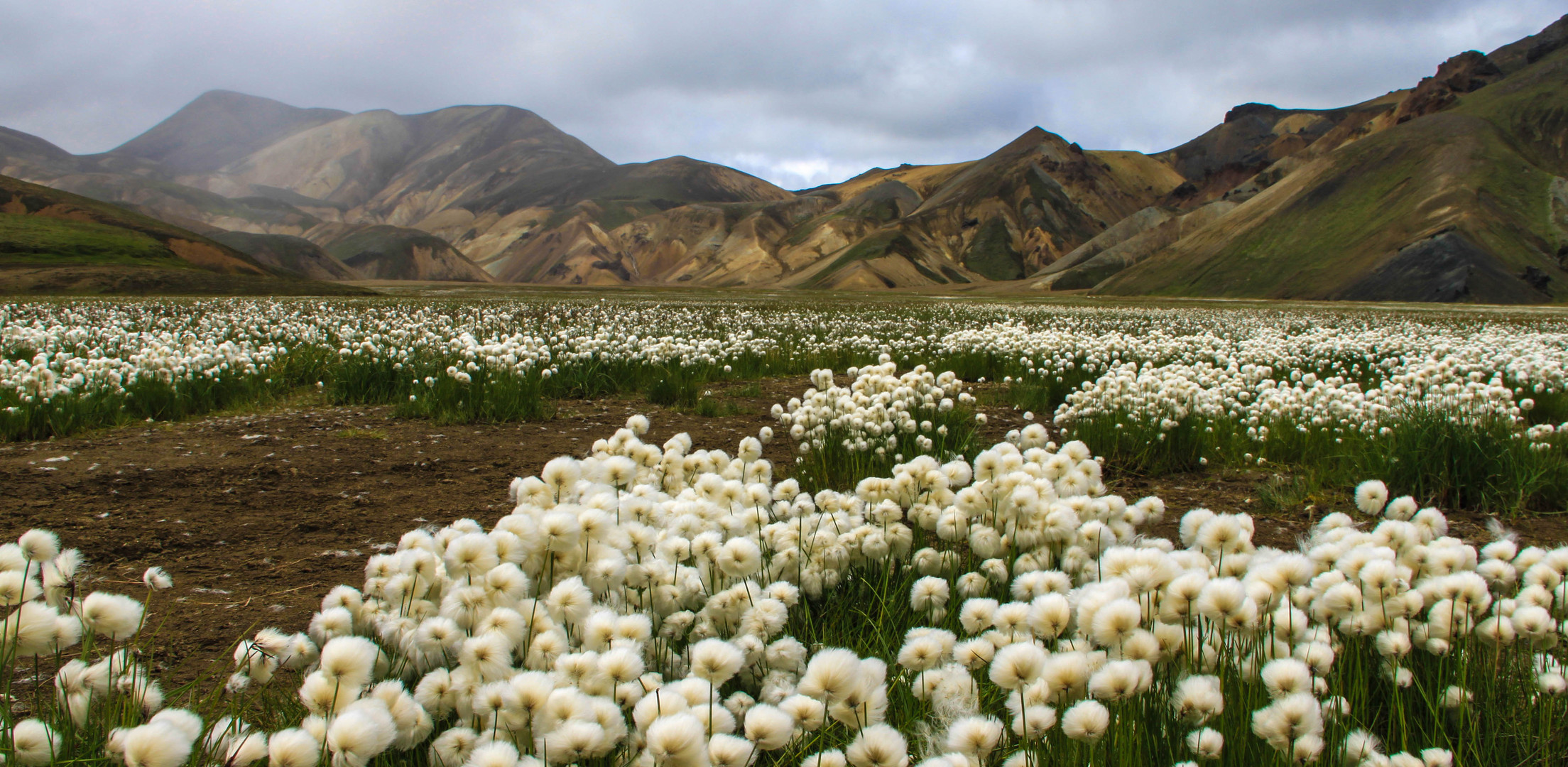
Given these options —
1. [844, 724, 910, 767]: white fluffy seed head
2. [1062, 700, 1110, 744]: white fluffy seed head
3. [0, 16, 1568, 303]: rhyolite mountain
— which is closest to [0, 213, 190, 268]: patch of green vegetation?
[0, 16, 1568, 303]: rhyolite mountain

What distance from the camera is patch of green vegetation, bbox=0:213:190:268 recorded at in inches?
2648

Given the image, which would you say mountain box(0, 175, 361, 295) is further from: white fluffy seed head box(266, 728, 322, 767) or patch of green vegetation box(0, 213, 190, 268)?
white fluffy seed head box(266, 728, 322, 767)

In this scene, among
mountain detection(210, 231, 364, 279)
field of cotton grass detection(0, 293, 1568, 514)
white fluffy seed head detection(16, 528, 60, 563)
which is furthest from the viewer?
mountain detection(210, 231, 364, 279)

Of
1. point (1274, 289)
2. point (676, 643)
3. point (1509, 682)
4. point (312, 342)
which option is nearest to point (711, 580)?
point (676, 643)

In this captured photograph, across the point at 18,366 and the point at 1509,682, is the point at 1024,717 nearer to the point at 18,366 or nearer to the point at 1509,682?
the point at 1509,682

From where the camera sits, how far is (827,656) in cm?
188

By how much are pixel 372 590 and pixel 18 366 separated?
8509 mm

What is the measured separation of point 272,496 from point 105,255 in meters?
92.8

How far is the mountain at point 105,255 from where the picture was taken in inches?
1879

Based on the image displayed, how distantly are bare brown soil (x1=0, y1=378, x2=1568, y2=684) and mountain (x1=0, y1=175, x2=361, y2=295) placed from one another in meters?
49.9

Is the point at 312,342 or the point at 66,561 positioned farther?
the point at 312,342

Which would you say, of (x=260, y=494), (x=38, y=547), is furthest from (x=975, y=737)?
(x=260, y=494)

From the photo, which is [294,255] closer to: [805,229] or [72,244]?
[72,244]

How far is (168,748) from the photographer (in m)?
1.59
